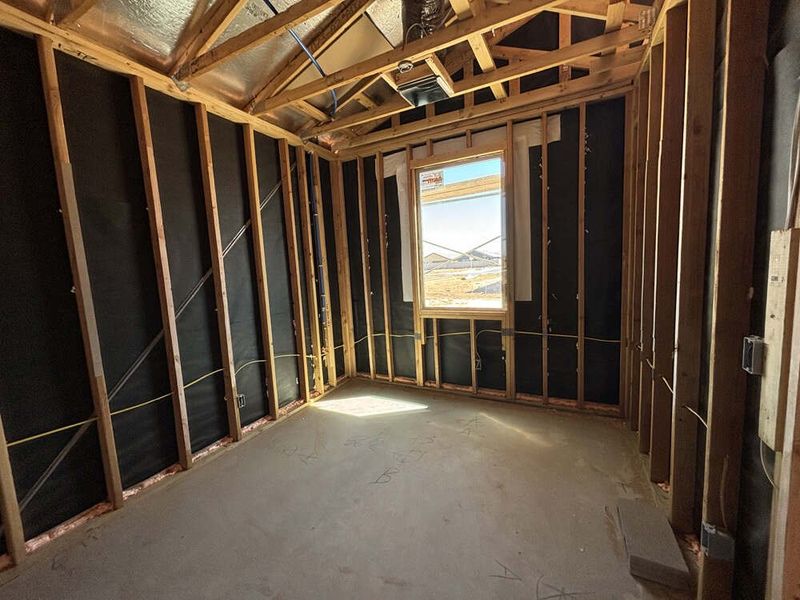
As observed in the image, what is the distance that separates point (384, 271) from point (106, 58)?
258cm

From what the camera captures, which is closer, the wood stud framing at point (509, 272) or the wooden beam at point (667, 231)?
the wooden beam at point (667, 231)

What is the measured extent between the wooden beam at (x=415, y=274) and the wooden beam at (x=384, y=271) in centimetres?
Result: 32

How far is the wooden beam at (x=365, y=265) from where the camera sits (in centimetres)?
356

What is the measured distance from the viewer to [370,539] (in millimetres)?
1604

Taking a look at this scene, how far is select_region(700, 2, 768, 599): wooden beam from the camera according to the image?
3.56ft

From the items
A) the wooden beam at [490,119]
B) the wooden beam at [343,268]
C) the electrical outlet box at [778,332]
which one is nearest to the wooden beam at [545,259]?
the wooden beam at [490,119]

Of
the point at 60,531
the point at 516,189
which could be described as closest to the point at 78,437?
the point at 60,531

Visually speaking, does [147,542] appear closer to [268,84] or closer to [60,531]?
[60,531]

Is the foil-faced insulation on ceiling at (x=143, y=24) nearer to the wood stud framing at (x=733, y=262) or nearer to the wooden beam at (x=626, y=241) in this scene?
the wood stud framing at (x=733, y=262)

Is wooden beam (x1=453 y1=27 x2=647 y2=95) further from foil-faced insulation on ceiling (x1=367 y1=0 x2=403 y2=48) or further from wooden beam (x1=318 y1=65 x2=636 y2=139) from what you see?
foil-faced insulation on ceiling (x1=367 y1=0 x2=403 y2=48)

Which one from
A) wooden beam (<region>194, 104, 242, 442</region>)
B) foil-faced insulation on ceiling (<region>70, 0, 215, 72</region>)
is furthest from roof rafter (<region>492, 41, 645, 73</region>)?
wooden beam (<region>194, 104, 242, 442</region>)

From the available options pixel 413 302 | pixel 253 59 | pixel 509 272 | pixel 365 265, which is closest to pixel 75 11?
pixel 253 59

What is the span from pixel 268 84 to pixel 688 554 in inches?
159

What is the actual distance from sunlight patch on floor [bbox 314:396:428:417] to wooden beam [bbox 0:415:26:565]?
1963 millimetres
